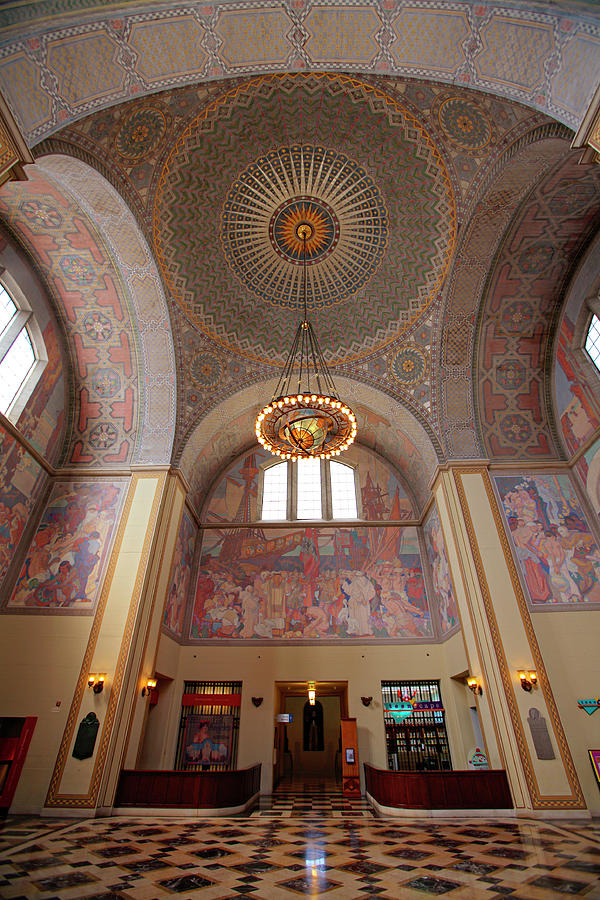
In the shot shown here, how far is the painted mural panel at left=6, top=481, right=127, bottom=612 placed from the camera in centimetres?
977

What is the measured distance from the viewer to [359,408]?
530 inches

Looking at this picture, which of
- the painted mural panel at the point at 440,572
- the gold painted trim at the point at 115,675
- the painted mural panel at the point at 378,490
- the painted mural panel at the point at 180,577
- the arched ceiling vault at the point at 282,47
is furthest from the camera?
the painted mural panel at the point at 378,490

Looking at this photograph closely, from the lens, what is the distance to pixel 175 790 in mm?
8180

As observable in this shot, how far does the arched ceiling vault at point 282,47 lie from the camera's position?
4.96 metres

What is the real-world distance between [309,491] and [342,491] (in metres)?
1.06

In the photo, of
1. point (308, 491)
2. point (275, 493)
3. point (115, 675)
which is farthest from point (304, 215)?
point (115, 675)

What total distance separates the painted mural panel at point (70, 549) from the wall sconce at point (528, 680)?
8.73 meters

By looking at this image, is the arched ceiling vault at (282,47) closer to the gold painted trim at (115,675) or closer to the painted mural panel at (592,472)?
the painted mural panel at (592,472)

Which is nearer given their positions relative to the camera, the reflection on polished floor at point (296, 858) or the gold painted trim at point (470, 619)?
the reflection on polished floor at point (296, 858)

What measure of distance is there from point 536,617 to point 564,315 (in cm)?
689

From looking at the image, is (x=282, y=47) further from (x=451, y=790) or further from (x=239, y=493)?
(x=451, y=790)

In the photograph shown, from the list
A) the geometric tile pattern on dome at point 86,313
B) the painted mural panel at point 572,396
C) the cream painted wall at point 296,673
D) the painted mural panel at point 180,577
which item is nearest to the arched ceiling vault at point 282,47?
the geometric tile pattern on dome at point 86,313

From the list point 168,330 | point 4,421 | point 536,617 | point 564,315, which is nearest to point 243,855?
point 536,617

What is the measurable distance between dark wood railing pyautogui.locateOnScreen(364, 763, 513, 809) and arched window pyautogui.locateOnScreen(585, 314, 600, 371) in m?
8.48
